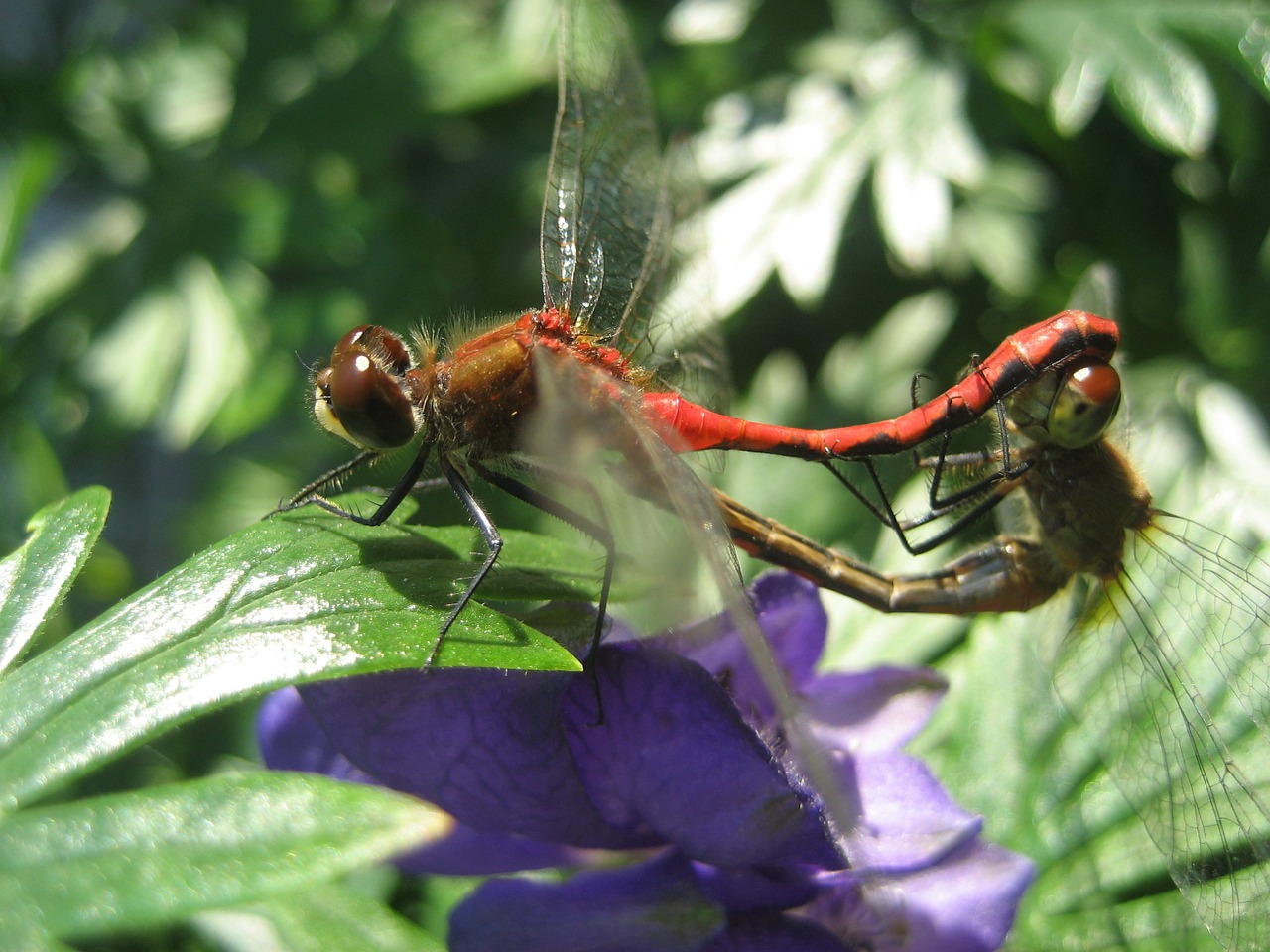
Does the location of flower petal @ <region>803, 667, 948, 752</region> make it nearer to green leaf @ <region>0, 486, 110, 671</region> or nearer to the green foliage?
the green foliage

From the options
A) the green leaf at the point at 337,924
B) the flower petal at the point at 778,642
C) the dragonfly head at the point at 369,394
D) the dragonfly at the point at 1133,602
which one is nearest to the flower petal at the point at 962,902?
the flower petal at the point at 778,642

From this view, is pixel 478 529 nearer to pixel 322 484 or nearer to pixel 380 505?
pixel 380 505

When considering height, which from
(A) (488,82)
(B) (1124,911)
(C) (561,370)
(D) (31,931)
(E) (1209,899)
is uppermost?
(A) (488,82)

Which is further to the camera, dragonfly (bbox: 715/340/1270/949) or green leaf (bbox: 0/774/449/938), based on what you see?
dragonfly (bbox: 715/340/1270/949)

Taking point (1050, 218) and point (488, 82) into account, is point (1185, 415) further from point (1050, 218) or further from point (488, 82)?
point (488, 82)

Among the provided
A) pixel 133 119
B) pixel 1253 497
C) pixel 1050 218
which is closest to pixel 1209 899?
pixel 1253 497

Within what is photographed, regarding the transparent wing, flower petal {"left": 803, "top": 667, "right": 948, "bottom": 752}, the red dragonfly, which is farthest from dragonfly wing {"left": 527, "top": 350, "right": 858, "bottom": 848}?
the transparent wing

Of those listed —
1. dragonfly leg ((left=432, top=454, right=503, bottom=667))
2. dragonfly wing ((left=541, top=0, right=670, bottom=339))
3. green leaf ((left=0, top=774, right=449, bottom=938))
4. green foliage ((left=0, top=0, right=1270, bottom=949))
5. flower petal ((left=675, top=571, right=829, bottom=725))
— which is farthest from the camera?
green foliage ((left=0, top=0, right=1270, bottom=949))
